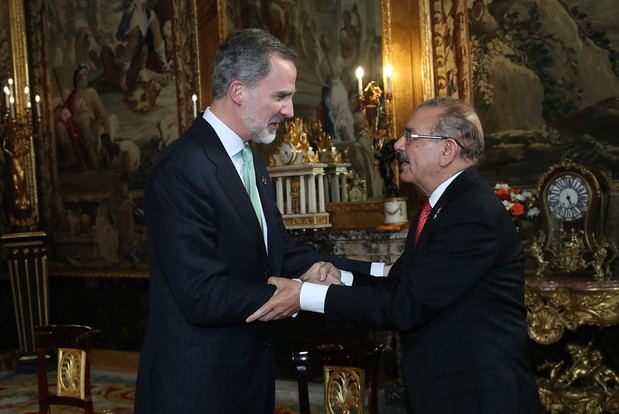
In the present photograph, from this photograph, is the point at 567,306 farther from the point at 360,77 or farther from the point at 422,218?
the point at 422,218

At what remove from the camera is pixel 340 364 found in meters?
3.29

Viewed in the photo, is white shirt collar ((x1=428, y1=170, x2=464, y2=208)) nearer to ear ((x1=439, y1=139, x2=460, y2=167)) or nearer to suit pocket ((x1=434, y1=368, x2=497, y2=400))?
ear ((x1=439, y1=139, x2=460, y2=167))

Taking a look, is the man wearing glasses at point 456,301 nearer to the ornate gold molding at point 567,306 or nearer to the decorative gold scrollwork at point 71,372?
the decorative gold scrollwork at point 71,372

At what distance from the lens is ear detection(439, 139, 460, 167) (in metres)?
3.26

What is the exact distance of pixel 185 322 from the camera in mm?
3082

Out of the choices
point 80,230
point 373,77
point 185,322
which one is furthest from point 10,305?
point 185,322

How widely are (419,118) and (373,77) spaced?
4.66 meters

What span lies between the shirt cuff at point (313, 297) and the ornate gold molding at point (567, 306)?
10.5 feet

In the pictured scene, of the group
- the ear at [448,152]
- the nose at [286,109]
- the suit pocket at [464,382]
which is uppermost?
the nose at [286,109]

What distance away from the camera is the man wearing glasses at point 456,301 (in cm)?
302

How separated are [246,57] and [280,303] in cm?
97

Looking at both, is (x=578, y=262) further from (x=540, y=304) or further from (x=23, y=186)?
(x=23, y=186)

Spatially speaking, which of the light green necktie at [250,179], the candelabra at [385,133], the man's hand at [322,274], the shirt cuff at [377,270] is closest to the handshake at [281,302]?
the light green necktie at [250,179]

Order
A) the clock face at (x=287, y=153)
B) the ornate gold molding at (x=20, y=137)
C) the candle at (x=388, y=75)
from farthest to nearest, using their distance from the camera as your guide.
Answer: the ornate gold molding at (x=20, y=137) < the clock face at (x=287, y=153) < the candle at (x=388, y=75)
